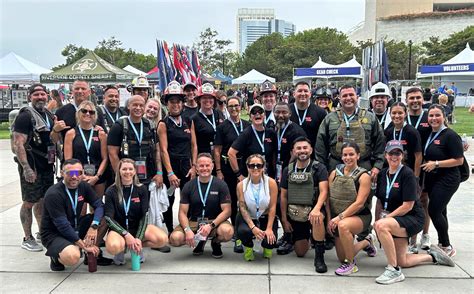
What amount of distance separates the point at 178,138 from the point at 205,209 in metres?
1.00

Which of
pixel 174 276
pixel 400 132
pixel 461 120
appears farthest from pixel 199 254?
pixel 461 120

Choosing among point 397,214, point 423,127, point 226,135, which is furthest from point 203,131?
point 423,127

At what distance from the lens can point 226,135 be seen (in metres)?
5.77

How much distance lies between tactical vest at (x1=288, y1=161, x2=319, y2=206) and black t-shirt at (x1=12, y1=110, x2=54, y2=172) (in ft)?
9.92

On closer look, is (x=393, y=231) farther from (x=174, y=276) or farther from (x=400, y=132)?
(x=174, y=276)

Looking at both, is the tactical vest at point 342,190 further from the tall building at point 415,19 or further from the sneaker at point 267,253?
the tall building at point 415,19

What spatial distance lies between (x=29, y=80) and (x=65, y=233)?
2297cm

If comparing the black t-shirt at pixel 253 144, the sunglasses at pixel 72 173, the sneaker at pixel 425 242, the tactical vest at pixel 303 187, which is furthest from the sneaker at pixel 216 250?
the sneaker at pixel 425 242

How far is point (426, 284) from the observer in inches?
173

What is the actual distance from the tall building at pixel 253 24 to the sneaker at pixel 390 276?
502ft

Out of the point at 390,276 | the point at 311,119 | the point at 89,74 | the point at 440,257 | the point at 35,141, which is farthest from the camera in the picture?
the point at 89,74

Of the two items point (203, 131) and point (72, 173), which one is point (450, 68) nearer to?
point (203, 131)

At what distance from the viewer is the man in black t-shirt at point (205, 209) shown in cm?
509

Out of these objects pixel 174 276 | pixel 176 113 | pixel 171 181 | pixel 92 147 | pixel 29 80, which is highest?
pixel 29 80
